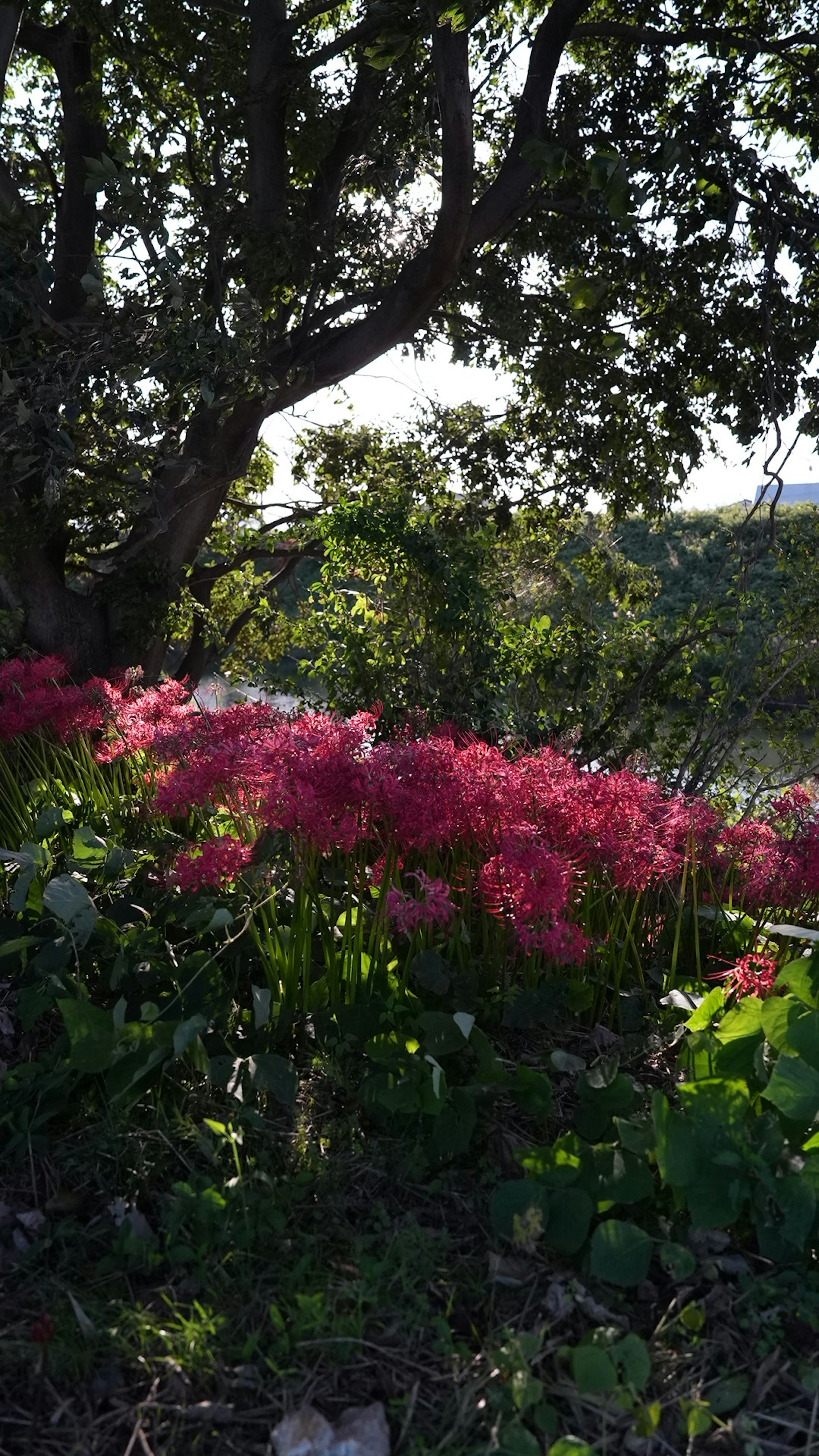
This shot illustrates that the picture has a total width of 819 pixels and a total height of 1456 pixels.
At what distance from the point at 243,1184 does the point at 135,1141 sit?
10.7 inches

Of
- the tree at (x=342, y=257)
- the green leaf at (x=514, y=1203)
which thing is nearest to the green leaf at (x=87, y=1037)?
the green leaf at (x=514, y=1203)

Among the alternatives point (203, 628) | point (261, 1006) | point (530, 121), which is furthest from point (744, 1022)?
point (203, 628)

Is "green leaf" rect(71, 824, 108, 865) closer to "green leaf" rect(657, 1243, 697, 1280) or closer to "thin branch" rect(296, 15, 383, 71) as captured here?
"green leaf" rect(657, 1243, 697, 1280)

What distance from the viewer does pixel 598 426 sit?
6297mm

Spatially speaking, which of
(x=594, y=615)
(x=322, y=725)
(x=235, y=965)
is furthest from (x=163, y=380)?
(x=235, y=965)

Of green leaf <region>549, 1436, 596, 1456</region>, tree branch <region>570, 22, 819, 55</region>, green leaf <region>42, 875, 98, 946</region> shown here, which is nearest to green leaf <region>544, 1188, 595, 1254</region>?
green leaf <region>549, 1436, 596, 1456</region>

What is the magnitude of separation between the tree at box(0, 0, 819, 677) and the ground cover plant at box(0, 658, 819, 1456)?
2070 mm

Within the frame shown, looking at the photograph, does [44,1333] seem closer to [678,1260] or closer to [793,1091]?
[678,1260]

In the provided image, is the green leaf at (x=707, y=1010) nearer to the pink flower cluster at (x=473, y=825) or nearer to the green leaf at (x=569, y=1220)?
the pink flower cluster at (x=473, y=825)

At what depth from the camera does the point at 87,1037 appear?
1856 mm

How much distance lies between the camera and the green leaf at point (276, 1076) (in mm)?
1816

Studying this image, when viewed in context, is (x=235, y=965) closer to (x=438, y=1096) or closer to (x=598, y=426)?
(x=438, y=1096)

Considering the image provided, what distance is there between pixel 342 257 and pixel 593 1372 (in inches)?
209

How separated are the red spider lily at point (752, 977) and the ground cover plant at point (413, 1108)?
14 millimetres
